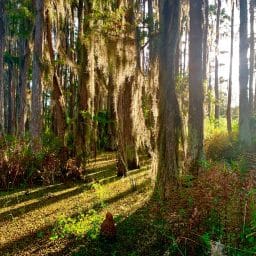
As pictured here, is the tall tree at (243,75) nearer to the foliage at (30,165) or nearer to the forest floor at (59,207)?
the forest floor at (59,207)

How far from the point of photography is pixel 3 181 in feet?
23.4

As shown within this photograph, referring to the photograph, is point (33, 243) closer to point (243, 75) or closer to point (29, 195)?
point (29, 195)

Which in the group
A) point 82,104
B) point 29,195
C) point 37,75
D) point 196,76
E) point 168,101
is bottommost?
point 29,195

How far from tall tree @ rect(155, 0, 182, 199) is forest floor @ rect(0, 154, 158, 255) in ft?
2.99

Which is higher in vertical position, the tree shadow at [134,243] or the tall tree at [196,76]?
the tall tree at [196,76]

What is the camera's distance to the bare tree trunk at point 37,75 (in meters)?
8.02

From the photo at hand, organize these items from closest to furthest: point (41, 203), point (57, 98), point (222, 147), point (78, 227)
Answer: point (78, 227), point (41, 203), point (57, 98), point (222, 147)

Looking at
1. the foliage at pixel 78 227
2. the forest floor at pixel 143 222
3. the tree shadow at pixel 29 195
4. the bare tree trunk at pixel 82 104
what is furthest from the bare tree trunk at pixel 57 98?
the foliage at pixel 78 227

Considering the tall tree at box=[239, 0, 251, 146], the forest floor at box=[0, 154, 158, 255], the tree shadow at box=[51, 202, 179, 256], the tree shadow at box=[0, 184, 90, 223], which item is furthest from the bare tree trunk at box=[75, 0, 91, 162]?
the tall tree at box=[239, 0, 251, 146]

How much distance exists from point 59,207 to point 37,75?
12.7 feet

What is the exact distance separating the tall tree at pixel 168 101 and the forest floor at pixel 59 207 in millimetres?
913

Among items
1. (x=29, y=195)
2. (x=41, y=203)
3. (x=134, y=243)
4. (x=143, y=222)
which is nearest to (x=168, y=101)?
(x=143, y=222)

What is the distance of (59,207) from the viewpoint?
19.4 ft

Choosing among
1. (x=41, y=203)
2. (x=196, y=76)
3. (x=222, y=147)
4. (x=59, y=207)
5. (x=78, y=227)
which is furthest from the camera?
(x=222, y=147)
